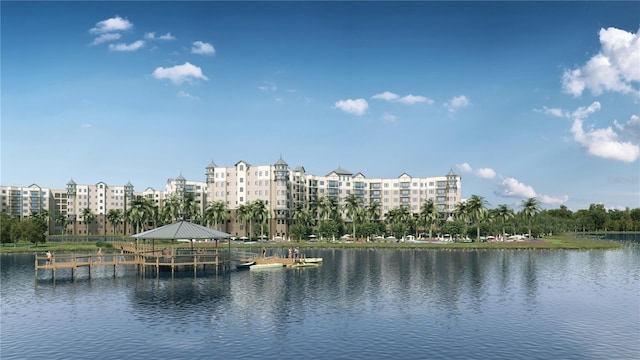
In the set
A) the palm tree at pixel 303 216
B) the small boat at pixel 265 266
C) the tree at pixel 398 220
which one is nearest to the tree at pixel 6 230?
the palm tree at pixel 303 216

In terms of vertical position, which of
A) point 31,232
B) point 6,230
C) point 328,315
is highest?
point 6,230

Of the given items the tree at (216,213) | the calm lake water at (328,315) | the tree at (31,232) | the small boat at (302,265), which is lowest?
the calm lake water at (328,315)

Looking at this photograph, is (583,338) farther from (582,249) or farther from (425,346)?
(582,249)

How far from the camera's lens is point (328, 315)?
4806cm

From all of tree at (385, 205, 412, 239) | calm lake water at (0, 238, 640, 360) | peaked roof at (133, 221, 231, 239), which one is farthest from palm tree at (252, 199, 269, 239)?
calm lake water at (0, 238, 640, 360)

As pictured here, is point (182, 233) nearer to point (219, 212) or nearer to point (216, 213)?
point (216, 213)

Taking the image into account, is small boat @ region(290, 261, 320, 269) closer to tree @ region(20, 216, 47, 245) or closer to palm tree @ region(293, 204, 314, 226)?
tree @ region(20, 216, 47, 245)

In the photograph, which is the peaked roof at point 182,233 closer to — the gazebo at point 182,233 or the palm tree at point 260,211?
the gazebo at point 182,233

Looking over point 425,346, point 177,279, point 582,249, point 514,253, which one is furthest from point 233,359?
point 582,249

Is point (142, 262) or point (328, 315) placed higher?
point (142, 262)

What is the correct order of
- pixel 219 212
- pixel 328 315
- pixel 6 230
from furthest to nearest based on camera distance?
1. pixel 219 212
2. pixel 6 230
3. pixel 328 315

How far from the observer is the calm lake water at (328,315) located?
122 feet

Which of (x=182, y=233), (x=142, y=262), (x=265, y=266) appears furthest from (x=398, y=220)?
(x=142, y=262)

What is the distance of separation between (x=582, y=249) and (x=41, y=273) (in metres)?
115
